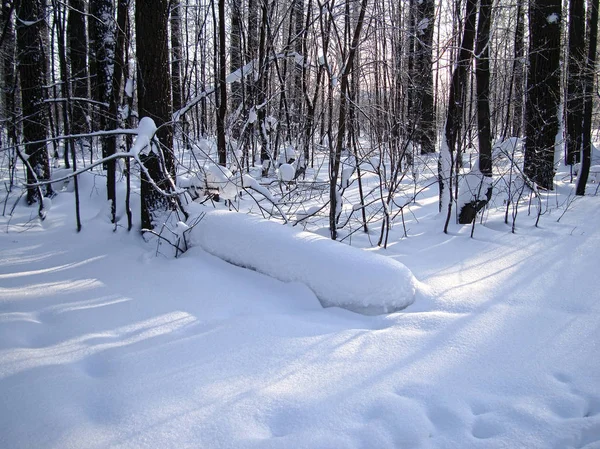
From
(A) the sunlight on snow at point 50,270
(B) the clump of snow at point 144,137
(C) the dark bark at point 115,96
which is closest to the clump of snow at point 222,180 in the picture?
(B) the clump of snow at point 144,137

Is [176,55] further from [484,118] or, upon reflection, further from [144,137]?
[484,118]

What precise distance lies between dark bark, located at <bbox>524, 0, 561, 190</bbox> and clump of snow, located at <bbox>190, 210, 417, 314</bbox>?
5.05 meters

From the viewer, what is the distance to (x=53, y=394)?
1.97 meters

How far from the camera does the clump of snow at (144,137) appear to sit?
11.7 ft

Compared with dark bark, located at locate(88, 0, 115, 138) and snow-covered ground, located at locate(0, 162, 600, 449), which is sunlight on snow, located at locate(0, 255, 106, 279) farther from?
dark bark, located at locate(88, 0, 115, 138)

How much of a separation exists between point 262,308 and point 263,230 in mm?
795

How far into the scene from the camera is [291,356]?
2.31 metres

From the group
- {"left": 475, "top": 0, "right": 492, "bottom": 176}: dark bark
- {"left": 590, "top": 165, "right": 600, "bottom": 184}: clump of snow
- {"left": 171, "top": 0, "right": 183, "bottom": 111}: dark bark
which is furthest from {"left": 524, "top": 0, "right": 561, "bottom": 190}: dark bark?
{"left": 171, "top": 0, "right": 183, "bottom": 111}: dark bark

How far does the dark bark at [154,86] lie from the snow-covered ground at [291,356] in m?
0.78

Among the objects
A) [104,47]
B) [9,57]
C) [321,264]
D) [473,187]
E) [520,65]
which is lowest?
[321,264]

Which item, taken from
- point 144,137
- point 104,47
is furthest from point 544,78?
point 104,47

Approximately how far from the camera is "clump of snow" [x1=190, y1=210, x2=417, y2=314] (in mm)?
2818

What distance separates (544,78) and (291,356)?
272 inches

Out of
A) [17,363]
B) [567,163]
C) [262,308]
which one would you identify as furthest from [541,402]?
[567,163]
